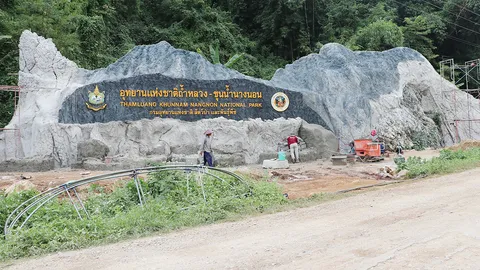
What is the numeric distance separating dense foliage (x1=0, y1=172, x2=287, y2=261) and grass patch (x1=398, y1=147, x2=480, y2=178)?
473 cm

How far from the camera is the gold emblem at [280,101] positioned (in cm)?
1861

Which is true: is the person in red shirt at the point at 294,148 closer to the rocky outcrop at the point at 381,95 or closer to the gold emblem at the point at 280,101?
the gold emblem at the point at 280,101

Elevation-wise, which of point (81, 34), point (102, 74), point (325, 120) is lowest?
point (325, 120)

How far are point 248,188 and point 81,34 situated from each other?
18.5 meters

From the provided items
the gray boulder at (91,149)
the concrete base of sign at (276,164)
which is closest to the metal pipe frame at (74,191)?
the concrete base of sign at (276,164)

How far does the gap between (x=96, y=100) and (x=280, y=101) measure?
25.7 ft

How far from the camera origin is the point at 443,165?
38.3 ft

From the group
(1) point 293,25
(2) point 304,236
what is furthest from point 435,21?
(2) point 304,236

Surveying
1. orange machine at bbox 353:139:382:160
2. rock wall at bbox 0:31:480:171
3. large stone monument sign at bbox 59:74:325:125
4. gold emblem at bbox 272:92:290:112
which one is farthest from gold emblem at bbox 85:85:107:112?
orange machine at bbox 353:139:382:160

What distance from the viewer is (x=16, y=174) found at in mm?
13617

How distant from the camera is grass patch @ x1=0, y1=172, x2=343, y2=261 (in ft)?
18.4

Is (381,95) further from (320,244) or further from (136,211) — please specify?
(320,244)

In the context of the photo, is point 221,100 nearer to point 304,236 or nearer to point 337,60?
point 337,60

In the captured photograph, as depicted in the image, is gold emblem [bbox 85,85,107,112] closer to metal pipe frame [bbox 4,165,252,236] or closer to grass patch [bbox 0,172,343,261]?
grass patch [bbox 0,172,343,261]
